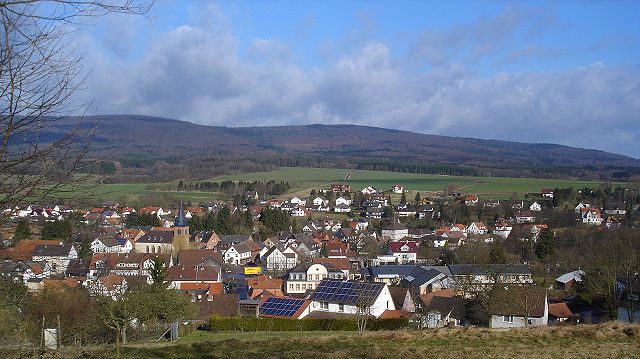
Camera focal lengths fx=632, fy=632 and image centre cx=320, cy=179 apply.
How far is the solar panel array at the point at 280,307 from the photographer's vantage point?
76.3 ft

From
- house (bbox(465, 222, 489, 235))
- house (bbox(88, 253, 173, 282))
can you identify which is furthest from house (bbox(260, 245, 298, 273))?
house (bbox(465, 222, 489, 235))

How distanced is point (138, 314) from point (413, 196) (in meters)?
71.0

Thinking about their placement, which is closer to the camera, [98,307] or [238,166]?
[98,307]

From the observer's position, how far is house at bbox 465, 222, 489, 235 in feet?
189

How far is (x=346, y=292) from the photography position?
24719 mm

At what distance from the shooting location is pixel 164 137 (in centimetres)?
19275

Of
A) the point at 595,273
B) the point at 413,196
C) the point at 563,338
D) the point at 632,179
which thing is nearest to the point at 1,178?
the point at 563,338

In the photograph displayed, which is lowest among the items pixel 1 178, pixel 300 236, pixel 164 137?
pixel 300 236

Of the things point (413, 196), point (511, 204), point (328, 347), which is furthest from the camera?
point (413, 196)

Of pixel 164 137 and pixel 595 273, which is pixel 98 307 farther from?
pixel 164 137

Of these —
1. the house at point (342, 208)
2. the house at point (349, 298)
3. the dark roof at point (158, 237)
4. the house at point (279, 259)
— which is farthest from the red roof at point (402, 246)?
the house at point (342, 208)

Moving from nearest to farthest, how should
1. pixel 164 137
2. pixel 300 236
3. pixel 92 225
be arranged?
pixel 300 236 < pixel 92 225 < pixel 164 137

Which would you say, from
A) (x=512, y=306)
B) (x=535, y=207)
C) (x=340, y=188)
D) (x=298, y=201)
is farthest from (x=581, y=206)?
(x=512, y=306)

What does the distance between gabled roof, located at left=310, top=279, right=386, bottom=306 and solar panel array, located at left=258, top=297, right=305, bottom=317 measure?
924 millimetres
